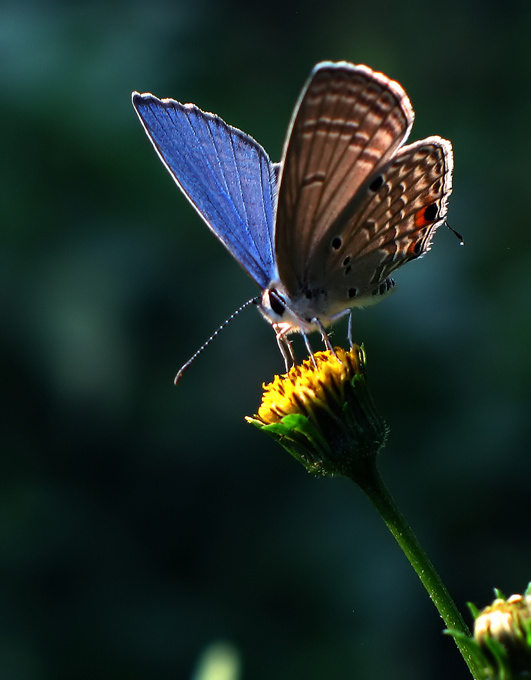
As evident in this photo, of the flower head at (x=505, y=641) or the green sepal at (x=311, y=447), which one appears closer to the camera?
the flower head at (x=505, y=641)

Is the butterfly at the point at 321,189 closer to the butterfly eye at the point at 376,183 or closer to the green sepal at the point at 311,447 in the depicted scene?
the butterfly eye at the point at 376,183

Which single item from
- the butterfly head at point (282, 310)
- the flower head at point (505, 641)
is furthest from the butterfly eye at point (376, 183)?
the flower head at point (505, 641)

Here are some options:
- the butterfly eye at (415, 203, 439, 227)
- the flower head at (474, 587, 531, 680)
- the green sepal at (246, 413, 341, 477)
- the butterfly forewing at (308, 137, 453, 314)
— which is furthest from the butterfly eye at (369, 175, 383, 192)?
the flower head at (474, 587, 531, 680)

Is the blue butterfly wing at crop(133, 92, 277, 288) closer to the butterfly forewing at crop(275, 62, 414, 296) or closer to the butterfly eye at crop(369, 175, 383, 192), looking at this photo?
the butterfly forewing at crop(275, 62, 414, 296)

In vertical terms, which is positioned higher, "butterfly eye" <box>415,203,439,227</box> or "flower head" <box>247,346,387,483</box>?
"butterfly eye" <box>415,203,439,227</box>

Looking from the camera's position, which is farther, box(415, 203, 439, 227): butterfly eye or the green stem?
box(415, 203, 439, 227): butterfly eye

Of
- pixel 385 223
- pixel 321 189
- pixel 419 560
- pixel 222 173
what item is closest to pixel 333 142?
pixel 321 189
